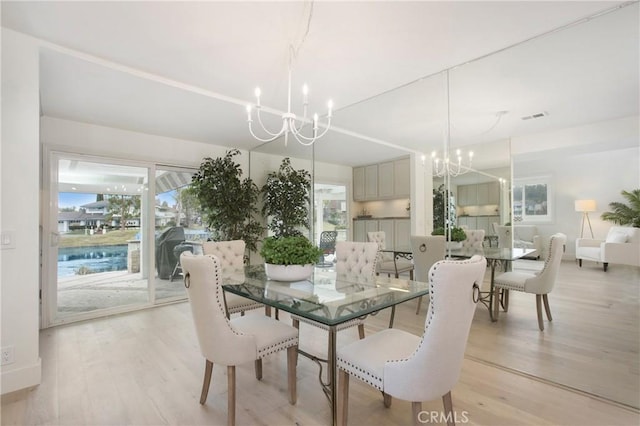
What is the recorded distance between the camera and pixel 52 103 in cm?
305

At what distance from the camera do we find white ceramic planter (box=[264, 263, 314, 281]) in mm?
2293

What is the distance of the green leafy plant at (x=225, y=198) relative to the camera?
14.4ft

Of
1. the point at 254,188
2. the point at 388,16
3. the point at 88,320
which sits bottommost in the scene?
the point at 88,320

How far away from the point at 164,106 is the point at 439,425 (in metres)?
3.70

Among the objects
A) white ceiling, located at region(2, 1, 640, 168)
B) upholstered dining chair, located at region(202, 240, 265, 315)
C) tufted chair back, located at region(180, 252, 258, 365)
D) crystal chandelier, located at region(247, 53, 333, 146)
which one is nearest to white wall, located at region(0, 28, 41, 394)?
white ceiling, located at region(2, 1, 640, 168)

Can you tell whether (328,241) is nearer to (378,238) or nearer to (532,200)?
(378,238)

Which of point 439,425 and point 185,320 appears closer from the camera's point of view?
point 439,425

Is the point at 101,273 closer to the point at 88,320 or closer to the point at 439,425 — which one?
the point at 88,320

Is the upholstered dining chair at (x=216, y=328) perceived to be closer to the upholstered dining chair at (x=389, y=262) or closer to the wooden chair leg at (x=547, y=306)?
the upholstered dining chair at (x=389, y=262)

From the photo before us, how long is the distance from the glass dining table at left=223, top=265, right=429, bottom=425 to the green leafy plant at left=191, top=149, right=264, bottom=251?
6.94 feet

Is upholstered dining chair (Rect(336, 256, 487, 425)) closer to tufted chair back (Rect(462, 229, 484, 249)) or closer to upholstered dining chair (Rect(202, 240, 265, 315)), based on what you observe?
upholstered dining chair (Rect(202, 240, 265, 315))

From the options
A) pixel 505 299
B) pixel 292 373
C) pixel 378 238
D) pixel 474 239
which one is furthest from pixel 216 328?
pixel 505 299

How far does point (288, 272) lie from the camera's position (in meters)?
2.29

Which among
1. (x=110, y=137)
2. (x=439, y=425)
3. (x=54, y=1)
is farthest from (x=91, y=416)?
(x=110, y=137)
